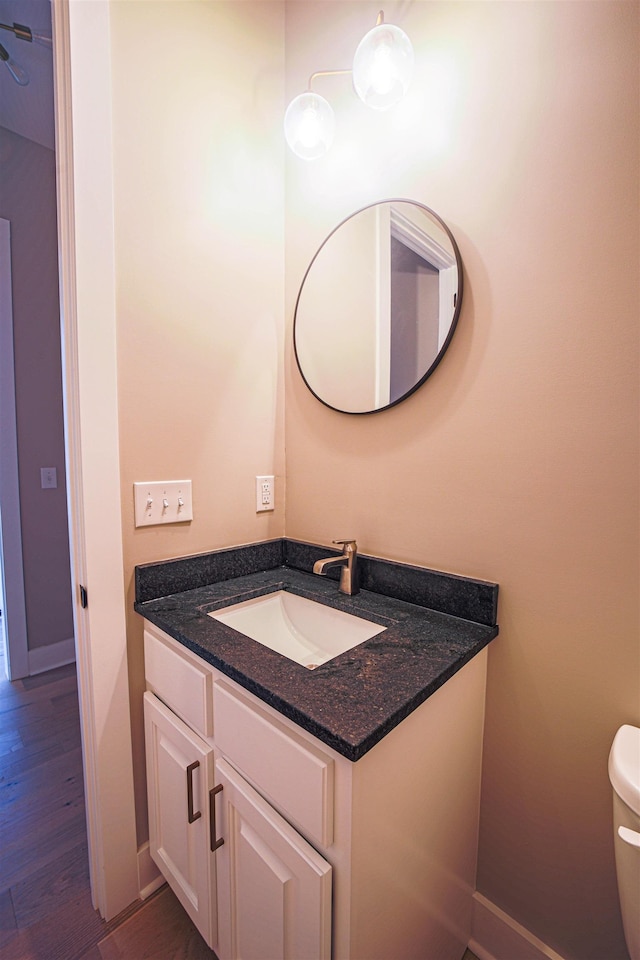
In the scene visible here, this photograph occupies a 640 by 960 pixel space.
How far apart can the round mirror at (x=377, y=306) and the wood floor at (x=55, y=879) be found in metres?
1.52

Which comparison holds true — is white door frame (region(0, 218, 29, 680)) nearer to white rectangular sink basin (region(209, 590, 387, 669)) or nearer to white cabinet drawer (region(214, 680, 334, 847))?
white rectangular sink basin (region(209, 590, 387, 669))

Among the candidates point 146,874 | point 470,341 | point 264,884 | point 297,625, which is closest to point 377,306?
point 470,341

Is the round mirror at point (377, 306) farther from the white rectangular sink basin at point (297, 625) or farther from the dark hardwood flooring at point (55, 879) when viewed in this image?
the dark hardwood flooring at point (55, 879)

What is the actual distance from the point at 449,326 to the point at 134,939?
5.83ft

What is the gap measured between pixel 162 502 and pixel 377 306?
32.8 inches

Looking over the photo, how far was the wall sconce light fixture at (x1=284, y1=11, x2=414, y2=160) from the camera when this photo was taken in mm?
932

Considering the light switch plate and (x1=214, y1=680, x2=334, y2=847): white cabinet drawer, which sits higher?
the light switch plate

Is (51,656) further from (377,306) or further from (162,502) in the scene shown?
(377,306)

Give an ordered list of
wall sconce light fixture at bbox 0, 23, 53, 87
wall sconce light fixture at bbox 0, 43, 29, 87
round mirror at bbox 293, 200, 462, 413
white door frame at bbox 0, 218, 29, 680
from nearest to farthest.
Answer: round mirror at bbox 293, 200, 462, 413
wall sconce light fixture at bbox 0, 23, 53, 87
wall sconce light fixture at bbox 0, 43, 29, 87
white door frame at bbox 0, 218, 29, 680

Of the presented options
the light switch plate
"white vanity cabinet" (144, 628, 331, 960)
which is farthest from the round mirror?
"white vanity cabinet" (144, 628, 331, 960)

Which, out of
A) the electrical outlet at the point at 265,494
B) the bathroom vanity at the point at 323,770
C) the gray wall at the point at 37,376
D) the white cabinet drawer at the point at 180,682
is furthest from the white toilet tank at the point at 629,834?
the gray wall at the point at 37,376

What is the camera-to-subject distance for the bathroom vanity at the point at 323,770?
637 mm

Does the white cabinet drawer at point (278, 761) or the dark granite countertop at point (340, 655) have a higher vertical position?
the dark granite countertop at point (340, 655)

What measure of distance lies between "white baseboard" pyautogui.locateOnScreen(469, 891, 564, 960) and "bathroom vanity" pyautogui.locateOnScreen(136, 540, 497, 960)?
0.14 feet
